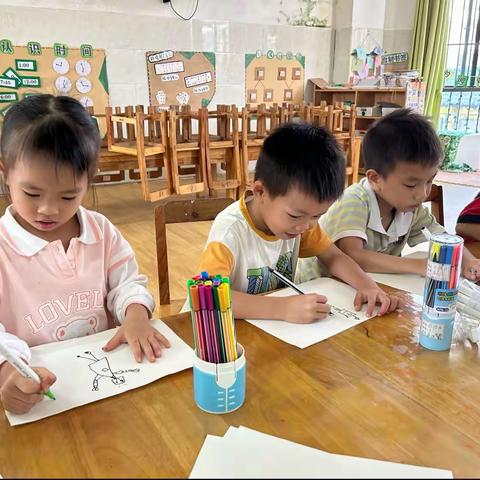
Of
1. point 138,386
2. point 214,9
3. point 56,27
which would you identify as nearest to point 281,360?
point 138,386

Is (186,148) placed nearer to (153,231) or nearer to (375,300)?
(153,231)

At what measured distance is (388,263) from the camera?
120 centimetres

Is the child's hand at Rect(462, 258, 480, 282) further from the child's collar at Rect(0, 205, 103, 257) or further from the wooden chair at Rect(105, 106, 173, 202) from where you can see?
the wooden chair at Rect(105, 106, 173, 202)

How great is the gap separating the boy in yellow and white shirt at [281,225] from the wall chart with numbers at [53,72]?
3665mm

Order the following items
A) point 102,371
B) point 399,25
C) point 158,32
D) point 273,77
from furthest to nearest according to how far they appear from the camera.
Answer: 1. point 399,25
2. point 273,77
3. point 158,32
4. point 102,371

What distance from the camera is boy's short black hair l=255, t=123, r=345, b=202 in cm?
99

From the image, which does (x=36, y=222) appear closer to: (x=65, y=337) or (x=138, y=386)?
(x=65, y=337)

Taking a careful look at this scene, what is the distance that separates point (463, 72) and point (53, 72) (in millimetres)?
4981

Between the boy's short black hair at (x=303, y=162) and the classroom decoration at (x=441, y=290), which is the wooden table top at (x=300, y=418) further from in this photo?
the boy's short black hair at (x=303, y=162)

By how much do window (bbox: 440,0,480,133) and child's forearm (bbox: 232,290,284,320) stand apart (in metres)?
6.20

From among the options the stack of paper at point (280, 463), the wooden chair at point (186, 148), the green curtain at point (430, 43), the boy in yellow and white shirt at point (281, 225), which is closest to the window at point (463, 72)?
the green curtain at point (430, 43)

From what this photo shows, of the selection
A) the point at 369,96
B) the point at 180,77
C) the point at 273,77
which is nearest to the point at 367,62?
the point at 369,96

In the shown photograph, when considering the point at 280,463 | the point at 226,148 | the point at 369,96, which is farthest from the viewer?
the point at 369,96

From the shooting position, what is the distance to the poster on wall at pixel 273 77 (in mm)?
5441
